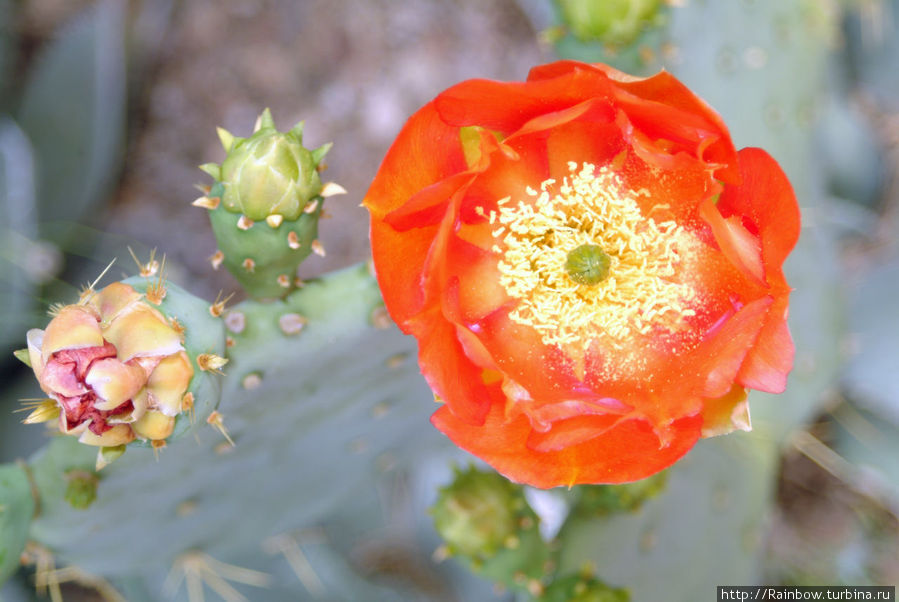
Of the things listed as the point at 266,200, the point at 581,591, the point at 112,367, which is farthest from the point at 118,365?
the point at 581,591

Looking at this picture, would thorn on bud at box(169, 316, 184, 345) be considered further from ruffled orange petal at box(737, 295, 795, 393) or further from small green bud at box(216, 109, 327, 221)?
ruffled orange petal at box(737, 295, 795, 393)

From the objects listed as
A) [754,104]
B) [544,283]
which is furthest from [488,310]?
[754,104]

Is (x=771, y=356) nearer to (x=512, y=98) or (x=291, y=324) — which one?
(x=512, y=98)

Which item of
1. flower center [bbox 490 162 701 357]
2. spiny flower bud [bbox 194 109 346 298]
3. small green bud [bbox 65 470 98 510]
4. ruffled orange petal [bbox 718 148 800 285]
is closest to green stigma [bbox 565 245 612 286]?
flower center [bbox 490 162 701 357]

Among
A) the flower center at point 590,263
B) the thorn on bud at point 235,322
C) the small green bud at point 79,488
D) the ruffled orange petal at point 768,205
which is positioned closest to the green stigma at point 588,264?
the flower center at point 590,263

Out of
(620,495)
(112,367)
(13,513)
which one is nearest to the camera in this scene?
(112,367)
